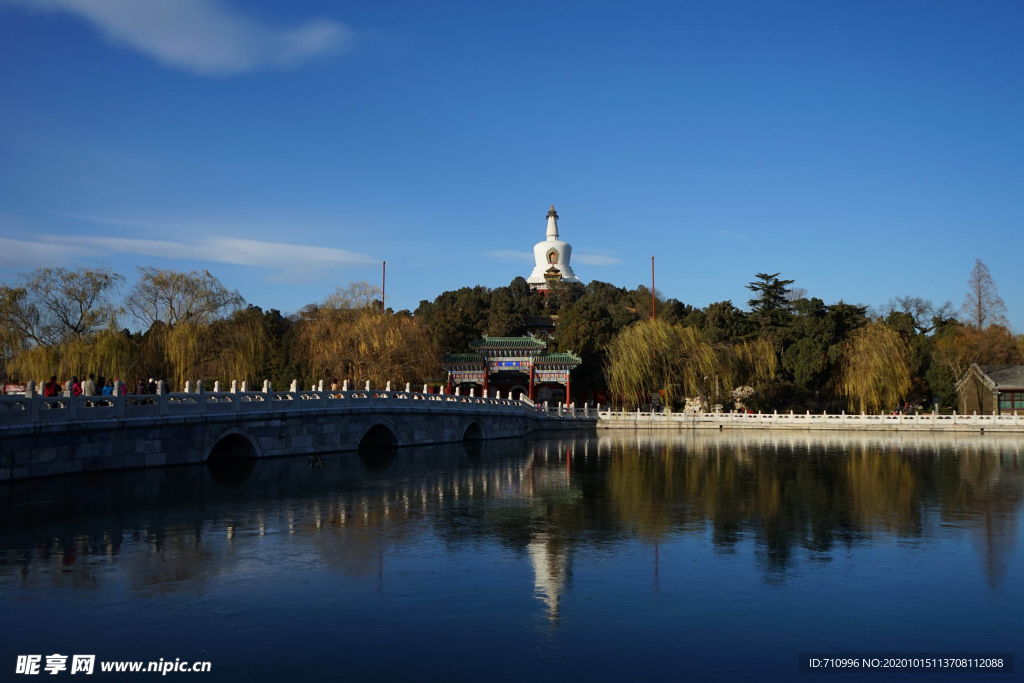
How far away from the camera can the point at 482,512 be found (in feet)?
50.8

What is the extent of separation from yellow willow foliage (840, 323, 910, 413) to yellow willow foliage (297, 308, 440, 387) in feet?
70.0

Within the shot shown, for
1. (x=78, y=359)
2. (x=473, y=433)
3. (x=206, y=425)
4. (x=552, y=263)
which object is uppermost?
(x=552, y=263)

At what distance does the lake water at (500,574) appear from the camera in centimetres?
771

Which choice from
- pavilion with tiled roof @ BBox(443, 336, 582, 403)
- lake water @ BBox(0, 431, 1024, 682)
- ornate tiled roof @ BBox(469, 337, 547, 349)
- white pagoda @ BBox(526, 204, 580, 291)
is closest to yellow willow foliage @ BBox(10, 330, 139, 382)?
lake water @ BBox(0, 431, 1024, 682)

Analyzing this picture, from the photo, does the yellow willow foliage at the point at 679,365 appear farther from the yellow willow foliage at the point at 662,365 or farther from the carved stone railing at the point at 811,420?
the carved stone railing at the point at 811,420

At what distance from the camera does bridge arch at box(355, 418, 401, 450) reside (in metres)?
28.0

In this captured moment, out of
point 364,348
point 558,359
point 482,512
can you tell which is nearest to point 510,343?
point 558,359

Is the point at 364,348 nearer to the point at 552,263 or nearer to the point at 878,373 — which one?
the point at 878,373

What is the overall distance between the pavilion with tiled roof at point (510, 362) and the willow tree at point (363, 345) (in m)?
2.72

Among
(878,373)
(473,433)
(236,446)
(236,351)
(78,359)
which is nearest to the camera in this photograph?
(236,446)

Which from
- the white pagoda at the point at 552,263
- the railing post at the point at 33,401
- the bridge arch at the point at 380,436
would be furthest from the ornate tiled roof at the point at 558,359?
the white pagoda at the point at 552,263

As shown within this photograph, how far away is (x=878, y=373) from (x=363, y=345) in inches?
986

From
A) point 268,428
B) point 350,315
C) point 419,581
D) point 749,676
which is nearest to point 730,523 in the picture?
point 419,581

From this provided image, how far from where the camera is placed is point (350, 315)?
1628 inches
